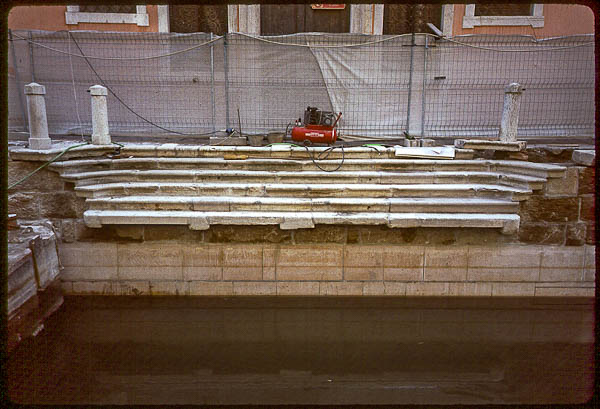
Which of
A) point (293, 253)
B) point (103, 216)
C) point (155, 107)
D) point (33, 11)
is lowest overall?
point (293, 253)

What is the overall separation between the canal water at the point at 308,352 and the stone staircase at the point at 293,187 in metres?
1.09

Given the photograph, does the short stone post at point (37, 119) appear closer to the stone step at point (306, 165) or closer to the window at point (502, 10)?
the stone step at point (306, 165)

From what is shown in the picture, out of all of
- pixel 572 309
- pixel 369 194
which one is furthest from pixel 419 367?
pixel 572 309

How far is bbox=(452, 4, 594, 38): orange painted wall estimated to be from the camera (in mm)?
8602

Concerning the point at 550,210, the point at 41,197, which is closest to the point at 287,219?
the point at 41,197

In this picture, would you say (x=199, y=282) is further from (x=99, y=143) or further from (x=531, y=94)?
(x=531, y=94)

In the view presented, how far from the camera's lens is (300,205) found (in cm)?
541

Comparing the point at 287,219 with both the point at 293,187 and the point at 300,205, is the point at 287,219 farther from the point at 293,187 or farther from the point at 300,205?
the point at 293,187

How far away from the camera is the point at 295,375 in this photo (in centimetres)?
419

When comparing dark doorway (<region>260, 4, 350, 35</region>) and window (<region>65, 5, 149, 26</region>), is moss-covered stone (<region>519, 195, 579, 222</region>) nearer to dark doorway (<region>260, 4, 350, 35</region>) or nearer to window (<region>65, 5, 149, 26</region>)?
dark doorway (<region>260, 4, 350, 35</region>)

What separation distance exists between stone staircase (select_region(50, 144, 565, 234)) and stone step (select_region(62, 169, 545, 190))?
0.01 meters

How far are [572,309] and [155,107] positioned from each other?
7.20 meters

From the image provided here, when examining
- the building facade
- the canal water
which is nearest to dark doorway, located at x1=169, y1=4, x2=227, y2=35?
the building facade

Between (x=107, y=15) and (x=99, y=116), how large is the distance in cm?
376
